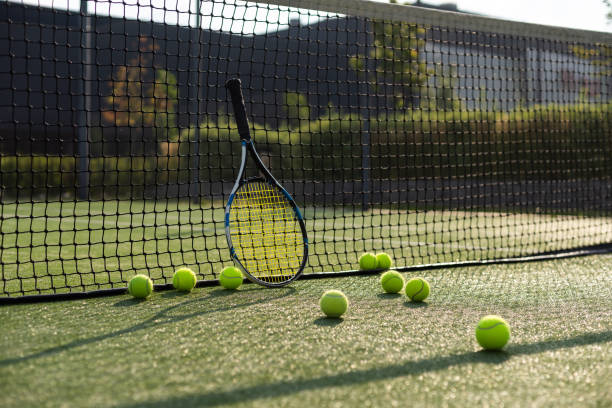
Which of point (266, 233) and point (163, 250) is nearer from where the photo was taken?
point (266, 233)

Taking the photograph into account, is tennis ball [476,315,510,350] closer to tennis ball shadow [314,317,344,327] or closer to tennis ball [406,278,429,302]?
tennis ball shadow [314,317,344,327]

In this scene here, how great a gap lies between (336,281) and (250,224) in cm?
65

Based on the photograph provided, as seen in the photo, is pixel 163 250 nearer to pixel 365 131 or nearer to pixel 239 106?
pixel 239 106

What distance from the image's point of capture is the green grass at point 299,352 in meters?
1.87

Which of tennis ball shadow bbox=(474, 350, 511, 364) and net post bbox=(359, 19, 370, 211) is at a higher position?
net post bbox=(359, 19, 370, 211)

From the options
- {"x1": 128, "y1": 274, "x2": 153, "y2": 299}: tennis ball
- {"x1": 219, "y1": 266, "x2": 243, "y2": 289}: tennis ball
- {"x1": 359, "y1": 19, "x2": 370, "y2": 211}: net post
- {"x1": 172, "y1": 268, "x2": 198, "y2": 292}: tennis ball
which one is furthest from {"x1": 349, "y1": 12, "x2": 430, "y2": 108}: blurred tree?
{"x1": 128, "y1": 274, "x2": 153, "y2": 299}: tennis ball

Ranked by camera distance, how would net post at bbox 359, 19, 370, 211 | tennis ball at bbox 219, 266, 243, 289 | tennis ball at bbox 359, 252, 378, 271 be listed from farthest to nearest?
net post at bbox 359, 19, 370, 211, tennis ball at bbox 359, 252, 378, 271, tennis ball at bbox 219, 266, 243, 289

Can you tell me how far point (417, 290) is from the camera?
335 cm

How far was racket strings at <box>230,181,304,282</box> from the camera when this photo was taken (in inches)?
150

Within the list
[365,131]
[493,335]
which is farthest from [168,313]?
[365,131]

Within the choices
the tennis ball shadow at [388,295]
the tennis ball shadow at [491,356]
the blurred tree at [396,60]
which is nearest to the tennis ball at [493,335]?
the tennis ball shadow at [491,356]

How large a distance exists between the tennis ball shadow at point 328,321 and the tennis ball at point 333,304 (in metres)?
0.02

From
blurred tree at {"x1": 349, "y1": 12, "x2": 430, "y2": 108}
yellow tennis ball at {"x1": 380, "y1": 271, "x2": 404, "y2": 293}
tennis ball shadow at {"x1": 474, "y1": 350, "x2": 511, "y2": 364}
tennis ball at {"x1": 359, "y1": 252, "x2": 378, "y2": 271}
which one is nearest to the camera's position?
tennis ball shadow at {"x1": 474, "y1": 350, "x2": 511, "y2": 364}

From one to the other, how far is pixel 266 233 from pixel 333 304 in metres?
1.20
